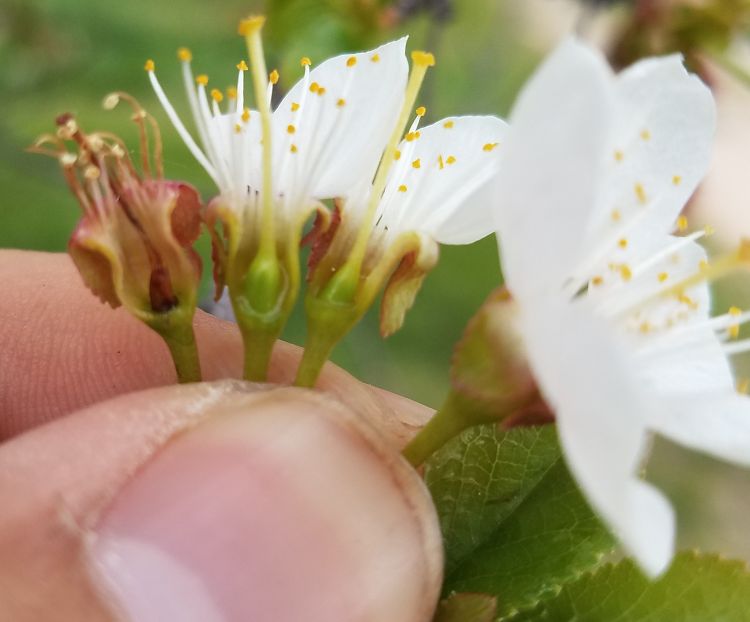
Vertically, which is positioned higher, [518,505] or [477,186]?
[477,186]

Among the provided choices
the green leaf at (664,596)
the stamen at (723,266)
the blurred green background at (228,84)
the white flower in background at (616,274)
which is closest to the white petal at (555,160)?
the white flower in background at (616,274)

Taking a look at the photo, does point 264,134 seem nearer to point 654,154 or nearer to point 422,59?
point 422,59

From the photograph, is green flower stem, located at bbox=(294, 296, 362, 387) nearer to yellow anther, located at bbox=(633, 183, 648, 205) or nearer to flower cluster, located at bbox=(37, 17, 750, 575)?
flower cluster, located at bbox=(37, 17, 750, 575)

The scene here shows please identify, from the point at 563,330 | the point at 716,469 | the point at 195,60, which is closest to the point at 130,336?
the point at 563,330

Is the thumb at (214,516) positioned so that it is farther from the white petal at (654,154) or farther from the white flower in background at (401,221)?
the white petal at (654,154)

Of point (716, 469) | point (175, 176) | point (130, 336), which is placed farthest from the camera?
point (716, 469)

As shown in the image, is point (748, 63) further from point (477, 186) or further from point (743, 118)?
point (477, 186)

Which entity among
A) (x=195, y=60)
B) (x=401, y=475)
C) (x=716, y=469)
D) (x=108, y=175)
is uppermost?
(x=108, y=175)
